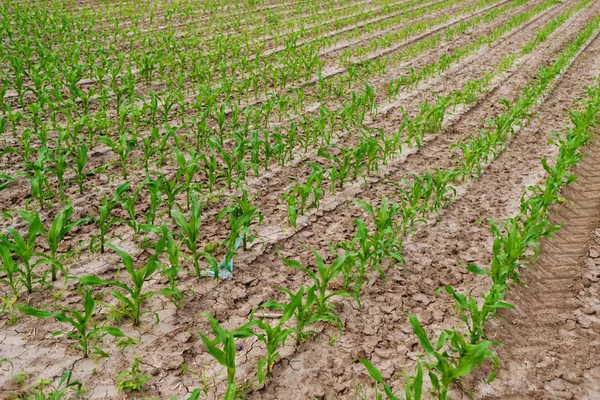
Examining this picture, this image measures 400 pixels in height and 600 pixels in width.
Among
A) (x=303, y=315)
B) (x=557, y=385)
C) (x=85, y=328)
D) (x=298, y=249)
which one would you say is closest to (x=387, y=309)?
(x=303, y=315)

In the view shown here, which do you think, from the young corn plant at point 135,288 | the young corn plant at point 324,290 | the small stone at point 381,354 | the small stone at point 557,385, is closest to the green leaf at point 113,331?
the young corn plant at point 135,288

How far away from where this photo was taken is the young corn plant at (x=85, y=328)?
2425mm

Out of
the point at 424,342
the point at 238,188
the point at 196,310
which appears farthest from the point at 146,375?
the point at 238,188

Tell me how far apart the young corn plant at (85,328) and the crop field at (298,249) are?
15mm

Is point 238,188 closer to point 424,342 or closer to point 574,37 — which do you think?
point 424,342

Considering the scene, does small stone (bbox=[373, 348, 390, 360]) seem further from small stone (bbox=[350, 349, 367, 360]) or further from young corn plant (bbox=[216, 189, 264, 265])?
young corn plant (bbox=[216, 189, 264, 265])

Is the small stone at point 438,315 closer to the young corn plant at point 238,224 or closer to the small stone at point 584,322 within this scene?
the small stone at point 584,322

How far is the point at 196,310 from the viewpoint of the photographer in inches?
117

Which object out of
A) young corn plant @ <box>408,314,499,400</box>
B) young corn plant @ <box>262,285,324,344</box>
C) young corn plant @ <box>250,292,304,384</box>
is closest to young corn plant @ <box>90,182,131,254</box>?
young corn plant @ <box>262,285,324,344</box>

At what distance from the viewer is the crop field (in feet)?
8.36

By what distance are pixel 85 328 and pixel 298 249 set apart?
5.34 ft

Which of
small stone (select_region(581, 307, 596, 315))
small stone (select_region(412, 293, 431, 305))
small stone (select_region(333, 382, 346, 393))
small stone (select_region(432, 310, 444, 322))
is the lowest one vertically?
small stone (select_region(581, 307, 596, 315))

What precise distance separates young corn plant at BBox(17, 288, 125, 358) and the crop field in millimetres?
15

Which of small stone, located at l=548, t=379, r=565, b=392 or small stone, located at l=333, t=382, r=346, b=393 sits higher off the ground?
small stone, located at l=333, t=382, r=346, b=393
